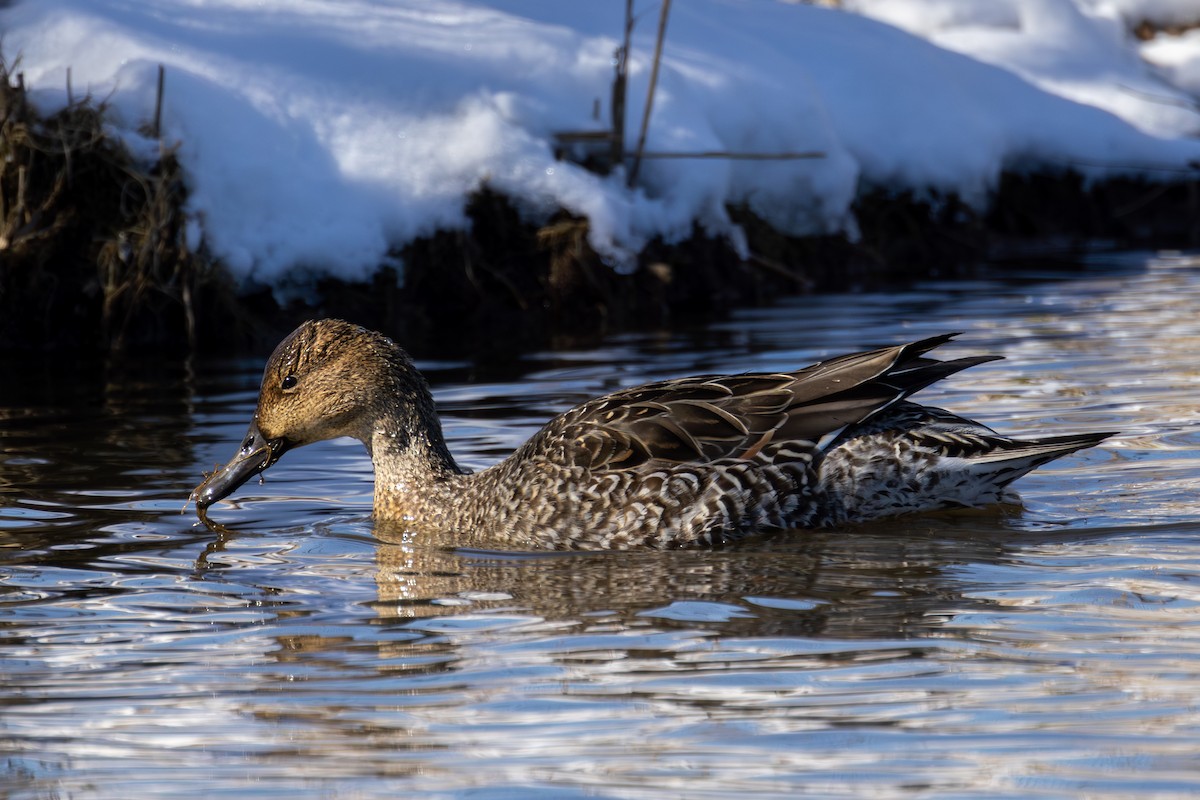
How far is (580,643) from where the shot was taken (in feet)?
15.1

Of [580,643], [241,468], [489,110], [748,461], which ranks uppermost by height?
[489,110]

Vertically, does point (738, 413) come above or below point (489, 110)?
below

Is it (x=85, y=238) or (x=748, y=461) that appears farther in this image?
(x=85, y=238)

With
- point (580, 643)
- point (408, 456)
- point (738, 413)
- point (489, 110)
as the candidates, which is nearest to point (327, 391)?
point (408, 456)

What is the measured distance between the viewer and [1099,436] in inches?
225

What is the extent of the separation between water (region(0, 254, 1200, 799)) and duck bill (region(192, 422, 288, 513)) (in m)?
0.12

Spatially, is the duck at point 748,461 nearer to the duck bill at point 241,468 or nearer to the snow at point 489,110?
the duck bill at point 241,468

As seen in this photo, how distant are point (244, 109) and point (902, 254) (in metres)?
5.76

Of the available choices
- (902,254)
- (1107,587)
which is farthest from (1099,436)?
(902,254)

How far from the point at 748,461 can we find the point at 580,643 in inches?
61.3

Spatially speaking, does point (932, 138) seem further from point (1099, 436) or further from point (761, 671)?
point (761, 671)

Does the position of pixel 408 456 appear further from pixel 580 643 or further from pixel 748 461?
pixel 580 643

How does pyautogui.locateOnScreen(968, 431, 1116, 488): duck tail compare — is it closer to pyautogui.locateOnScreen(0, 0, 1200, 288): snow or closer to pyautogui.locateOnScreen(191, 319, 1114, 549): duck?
pyautogui.locateOnScreen(191, 319, 1114, 549): duck

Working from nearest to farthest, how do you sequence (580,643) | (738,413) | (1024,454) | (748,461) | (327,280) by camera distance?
(580,643), (1024,454), (748,461), (738,413), (327,280)
